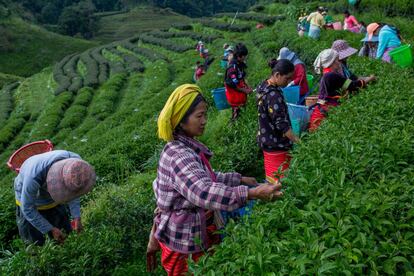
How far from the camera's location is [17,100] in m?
30.2

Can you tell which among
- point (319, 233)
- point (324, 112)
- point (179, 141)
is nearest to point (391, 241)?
point (319, 233)

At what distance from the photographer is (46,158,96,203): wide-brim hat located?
3.17m

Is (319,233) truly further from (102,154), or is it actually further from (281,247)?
(102,154)

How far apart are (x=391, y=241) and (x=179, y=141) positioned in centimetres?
126

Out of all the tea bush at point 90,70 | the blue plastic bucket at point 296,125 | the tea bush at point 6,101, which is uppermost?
the blue plastic bucket at point 296,125

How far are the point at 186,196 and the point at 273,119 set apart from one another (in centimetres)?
206

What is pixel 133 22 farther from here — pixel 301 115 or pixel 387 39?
pixel 301 115

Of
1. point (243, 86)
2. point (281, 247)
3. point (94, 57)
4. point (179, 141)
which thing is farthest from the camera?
point (94, 57)

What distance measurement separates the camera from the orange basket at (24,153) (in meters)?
4.29

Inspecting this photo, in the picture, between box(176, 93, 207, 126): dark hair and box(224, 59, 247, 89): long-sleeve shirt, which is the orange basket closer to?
box(176, 93, 207, 126): dark hair

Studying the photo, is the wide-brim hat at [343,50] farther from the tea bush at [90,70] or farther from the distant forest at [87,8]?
the distant forest at [87,8]

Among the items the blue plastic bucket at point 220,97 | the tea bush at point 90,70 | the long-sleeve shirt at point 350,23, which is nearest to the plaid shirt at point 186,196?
the blue plastic bucket at point 220,97

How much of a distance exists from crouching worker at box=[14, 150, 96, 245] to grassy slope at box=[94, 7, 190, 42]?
198ft

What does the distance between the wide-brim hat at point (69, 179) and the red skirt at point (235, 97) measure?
418 centimetres
